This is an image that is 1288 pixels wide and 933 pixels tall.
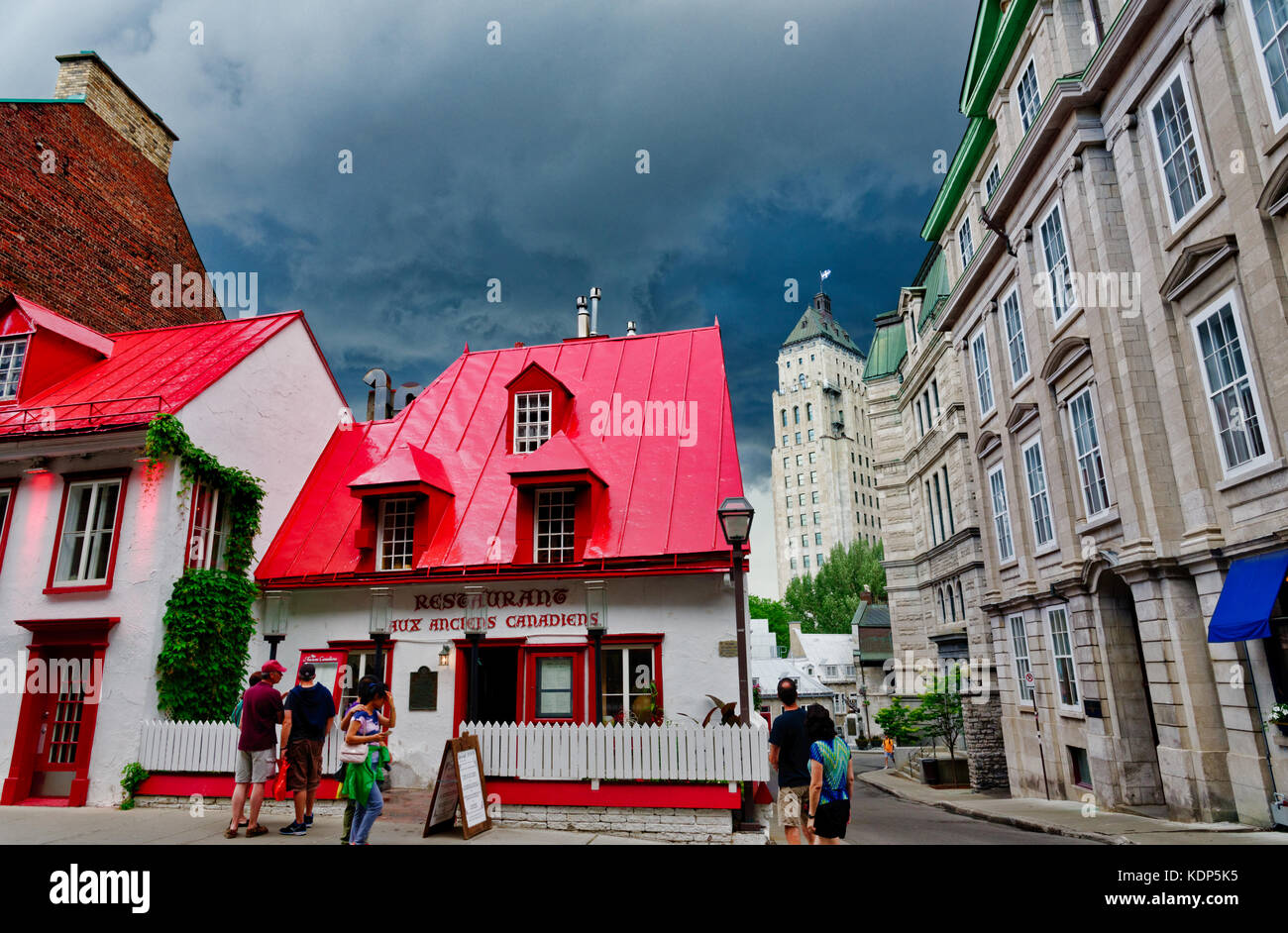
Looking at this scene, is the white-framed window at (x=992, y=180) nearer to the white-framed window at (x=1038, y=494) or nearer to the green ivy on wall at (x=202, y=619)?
the white-framed window at (x=1038, y=494)

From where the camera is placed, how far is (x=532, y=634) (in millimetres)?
14773

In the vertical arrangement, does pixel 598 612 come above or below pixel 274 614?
below

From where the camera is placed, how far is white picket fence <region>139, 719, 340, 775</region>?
12648 millimetres

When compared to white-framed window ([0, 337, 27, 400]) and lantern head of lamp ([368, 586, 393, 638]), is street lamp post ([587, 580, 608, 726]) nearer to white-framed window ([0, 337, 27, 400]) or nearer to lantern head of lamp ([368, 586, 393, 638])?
lantern head of lamp ([368, 586, 393, 638])

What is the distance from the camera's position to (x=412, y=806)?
41.5ft

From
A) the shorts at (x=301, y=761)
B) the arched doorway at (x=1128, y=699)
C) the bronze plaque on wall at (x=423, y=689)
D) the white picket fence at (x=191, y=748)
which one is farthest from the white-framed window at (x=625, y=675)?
the arched doorway at (x=1128, y=699)

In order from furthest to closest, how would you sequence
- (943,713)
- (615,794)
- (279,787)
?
(943,713), (279,787), (615,794)

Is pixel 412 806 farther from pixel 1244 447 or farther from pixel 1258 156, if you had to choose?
pixel 1258 156

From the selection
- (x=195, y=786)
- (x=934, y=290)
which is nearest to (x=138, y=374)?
(x=195, y=786)

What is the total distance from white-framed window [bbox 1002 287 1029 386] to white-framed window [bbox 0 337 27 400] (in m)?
24.3

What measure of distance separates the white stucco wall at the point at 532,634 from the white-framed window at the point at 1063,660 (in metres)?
8.92

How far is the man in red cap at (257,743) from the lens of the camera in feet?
31.0

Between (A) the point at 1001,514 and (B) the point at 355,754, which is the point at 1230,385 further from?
(B) the point at 355,754

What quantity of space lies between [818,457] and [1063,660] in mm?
107673
